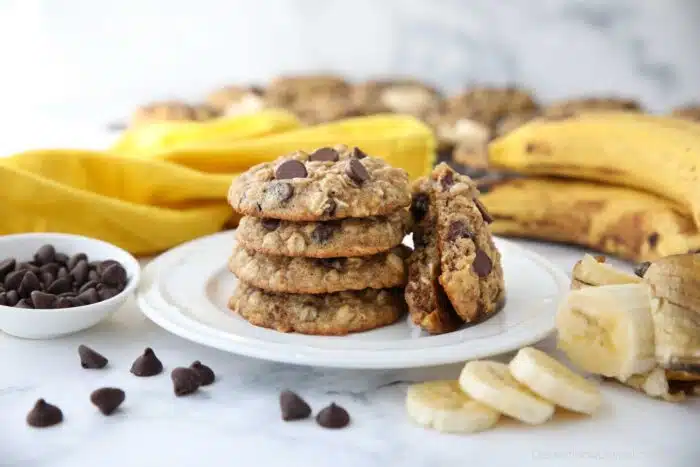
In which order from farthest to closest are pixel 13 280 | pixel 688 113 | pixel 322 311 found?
pixel 688 113 → pixel 13 280 → pixel 322 311

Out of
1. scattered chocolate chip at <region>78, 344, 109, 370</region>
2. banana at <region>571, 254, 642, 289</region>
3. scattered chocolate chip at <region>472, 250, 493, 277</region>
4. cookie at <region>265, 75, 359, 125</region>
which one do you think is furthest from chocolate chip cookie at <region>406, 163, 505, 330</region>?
cookie at <region>265, 75, 359, 125</region>

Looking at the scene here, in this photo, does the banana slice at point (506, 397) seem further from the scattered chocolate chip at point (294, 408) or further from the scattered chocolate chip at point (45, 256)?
the scattered chocolate chip at point (45, 256)

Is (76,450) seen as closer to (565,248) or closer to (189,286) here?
(189,286)

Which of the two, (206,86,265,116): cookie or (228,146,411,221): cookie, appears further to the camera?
(206,86,265,116): cookie

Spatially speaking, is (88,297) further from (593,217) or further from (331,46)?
(331,46)

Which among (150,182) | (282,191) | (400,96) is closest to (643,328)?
(282,191)

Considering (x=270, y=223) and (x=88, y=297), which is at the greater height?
(x=270, y=223)

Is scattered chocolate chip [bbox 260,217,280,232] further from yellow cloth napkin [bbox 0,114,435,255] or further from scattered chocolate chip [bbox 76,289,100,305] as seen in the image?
yellow cloth napkin [bbox 0,114,435,255]
